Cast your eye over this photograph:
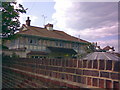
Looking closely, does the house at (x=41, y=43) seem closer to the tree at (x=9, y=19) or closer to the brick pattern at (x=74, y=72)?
the tree at (x=9, y=19)

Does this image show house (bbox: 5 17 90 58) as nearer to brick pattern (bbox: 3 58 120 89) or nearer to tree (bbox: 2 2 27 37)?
tree (bbox: 2 2 27 37)

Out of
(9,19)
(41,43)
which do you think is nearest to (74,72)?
(9,19)

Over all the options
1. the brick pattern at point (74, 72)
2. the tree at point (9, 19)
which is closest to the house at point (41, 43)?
the tree at point (9, 19)

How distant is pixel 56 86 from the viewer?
14.4 feet

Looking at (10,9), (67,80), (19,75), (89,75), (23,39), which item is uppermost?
(10,9)

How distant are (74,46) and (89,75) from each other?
26947 millimetres

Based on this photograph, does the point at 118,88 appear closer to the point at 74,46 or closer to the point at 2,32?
the point at 2,32

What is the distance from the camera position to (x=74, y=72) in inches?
161

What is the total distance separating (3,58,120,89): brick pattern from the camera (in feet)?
10.2

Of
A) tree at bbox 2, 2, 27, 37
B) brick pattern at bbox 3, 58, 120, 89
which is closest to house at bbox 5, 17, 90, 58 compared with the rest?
tree at bbox 2, 2, 27, 37

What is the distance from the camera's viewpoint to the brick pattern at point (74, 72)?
309 centimetres

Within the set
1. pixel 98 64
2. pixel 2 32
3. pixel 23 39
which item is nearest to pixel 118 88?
pixel 98 64

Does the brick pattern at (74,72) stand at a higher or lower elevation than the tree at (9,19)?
lower

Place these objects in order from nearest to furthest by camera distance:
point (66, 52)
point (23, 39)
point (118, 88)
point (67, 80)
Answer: point (118, 88)
point (67, 80)
point (23, 39)
point (66, 52)
